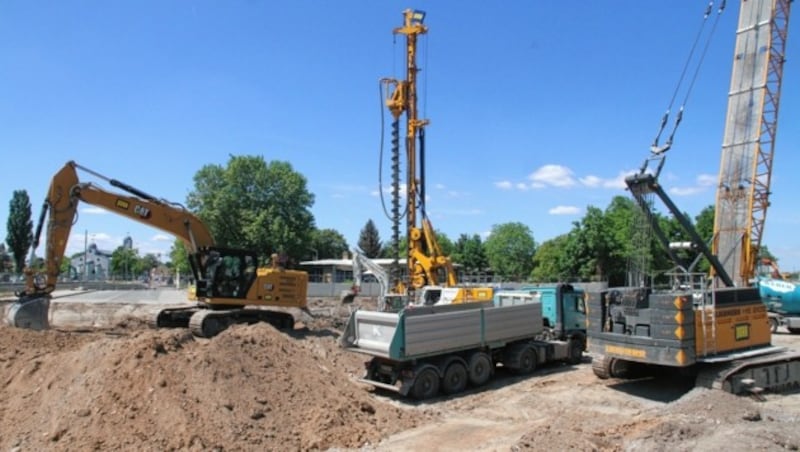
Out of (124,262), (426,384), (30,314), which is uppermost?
(124,262)

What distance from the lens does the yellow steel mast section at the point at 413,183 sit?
26016 mm

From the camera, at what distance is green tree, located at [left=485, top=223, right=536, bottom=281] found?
90.9m

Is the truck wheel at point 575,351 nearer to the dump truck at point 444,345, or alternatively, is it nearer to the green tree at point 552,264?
the dump truck at point 444,345

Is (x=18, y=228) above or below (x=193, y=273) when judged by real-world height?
above

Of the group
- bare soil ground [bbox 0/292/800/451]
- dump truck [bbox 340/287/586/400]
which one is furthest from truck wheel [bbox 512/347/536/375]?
bare soil ground [bbox 0/292/800/451]

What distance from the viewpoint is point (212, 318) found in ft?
60.8

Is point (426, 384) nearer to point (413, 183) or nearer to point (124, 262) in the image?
point (413, 183)

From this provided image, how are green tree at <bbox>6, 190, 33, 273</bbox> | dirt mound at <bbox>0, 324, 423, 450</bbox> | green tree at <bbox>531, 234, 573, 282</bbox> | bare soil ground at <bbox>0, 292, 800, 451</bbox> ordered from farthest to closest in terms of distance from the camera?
green tree at <bbox>6, 190, 33, 273</bbox> → green tree at <bbox>531, 234, 573, 282</bbox> → dirt mound at <bbox>0, 324, 423, 450</bbox> → bare soil ground at <bbox>0, 292, 800, 451</bbox>

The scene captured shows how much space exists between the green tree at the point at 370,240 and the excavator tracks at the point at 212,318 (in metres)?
83.2

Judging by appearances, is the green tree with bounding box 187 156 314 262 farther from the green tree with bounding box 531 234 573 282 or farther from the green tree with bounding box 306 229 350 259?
the green tree with bounding box 306 229 350 259

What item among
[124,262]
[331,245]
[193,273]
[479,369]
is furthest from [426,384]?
[124,262]

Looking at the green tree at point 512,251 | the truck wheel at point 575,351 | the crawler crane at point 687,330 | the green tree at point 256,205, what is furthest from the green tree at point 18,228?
the crawler crane at point 687,330

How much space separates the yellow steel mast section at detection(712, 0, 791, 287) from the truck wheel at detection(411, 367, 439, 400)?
20.5 metres

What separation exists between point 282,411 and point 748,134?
26.3 m
